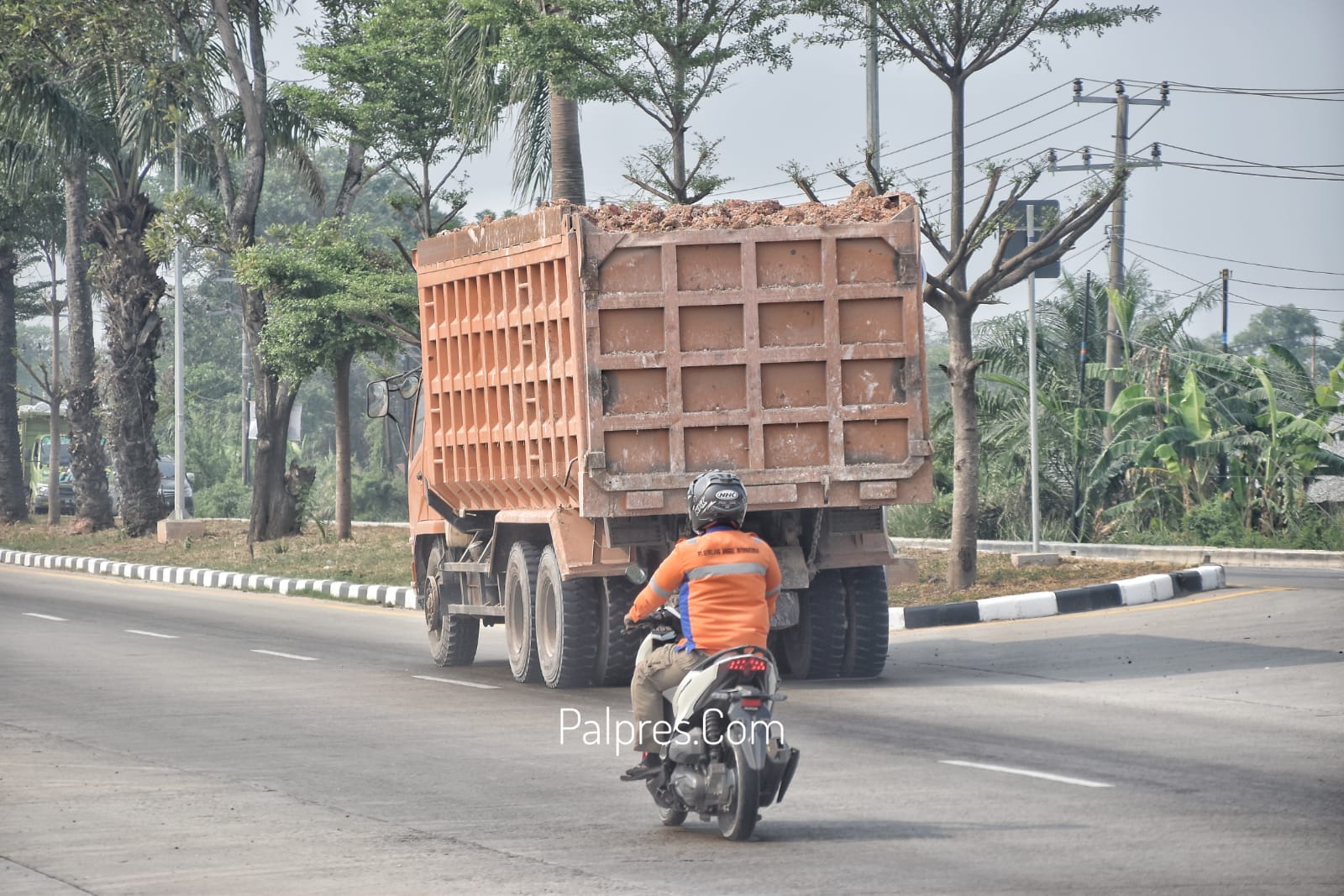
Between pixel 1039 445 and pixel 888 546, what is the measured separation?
14651 mm

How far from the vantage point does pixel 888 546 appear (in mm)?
13148

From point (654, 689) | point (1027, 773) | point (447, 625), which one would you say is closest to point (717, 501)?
point (654, 689)

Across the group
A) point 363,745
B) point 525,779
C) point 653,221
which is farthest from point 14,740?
point 653,221

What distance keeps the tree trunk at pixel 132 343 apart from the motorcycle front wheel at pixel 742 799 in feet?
95.8

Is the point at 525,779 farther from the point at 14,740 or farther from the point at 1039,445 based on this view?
the point at 1039,445

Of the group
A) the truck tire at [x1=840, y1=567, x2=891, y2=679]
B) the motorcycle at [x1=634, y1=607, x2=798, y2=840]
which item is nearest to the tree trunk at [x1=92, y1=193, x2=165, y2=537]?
the truck tire at [x1=840, y1=567, x2=891, y2=679]

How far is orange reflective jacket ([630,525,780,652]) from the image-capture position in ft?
24.5

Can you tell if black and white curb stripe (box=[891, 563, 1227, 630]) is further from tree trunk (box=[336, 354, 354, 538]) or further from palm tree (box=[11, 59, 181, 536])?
palm tree (box=[11, 59, 181, 536])

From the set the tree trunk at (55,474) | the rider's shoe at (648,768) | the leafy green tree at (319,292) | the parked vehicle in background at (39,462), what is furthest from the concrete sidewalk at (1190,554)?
the parked vehicle in background at (39,462)

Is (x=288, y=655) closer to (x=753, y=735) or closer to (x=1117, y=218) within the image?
(x=753, y=735)

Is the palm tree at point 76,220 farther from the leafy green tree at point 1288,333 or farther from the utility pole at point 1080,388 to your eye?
the leafy green tree at point 1288,333

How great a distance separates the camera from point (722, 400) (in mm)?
12336

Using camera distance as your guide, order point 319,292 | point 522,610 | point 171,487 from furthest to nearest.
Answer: point 171,487 < point 319,292 < point 522,610

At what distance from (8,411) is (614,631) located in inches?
1285
